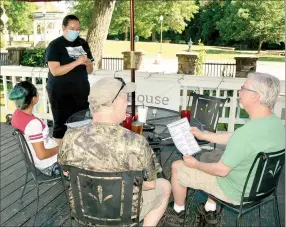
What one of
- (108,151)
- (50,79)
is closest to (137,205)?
(108,151)

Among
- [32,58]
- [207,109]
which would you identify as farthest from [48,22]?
[207,109]

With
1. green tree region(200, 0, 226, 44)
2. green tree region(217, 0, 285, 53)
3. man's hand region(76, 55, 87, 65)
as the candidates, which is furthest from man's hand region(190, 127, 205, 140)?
green tree region(200, 0, 226, 44)

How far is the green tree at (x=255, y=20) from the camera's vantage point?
105 ft

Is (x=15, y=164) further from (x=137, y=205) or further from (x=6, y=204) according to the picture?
(x=137, y=205)

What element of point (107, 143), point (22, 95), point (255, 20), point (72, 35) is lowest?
point (107, 143)

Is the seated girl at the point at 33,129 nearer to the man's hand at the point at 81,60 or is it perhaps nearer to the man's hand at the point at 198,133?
the man's hand at the point at 81,60

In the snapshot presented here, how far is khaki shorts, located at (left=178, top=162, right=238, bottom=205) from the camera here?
249 cm

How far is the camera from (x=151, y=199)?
2.31m

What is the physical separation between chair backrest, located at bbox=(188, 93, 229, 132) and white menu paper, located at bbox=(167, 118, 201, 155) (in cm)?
125

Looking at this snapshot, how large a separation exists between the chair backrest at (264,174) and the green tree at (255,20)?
31813 mm

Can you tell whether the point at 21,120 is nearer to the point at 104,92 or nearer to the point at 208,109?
the point at 104,92

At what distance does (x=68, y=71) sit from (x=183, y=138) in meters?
1.82

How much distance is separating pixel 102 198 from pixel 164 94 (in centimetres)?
320

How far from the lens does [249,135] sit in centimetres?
215
